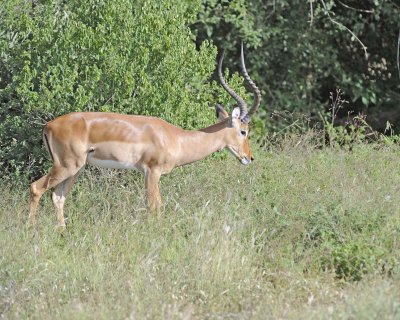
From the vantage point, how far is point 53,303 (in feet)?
19.1

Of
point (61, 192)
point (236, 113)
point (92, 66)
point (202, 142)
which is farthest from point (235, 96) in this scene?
point (61, 192)

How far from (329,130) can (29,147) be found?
3.15 metres

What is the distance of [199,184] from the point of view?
8352mm

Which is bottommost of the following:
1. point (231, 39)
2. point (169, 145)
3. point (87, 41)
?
point (231, 39)

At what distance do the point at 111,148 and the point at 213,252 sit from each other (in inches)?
77.2

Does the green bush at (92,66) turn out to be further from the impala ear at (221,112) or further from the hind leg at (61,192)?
the hind leg at (61,192)

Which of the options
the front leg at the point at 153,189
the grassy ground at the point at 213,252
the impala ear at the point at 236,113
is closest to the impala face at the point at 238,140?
the impala ear at the point at 236,113

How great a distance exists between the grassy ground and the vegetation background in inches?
0.6

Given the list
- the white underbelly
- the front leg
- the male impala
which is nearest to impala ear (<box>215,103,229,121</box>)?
the male impala

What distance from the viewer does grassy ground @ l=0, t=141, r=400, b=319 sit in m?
5.68

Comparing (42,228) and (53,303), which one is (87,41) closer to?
(42,228)

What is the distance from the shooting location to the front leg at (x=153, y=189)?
783 centimetres

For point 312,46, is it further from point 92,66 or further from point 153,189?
point 153,189

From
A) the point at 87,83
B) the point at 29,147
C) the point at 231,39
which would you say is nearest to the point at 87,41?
the point at 87,83
